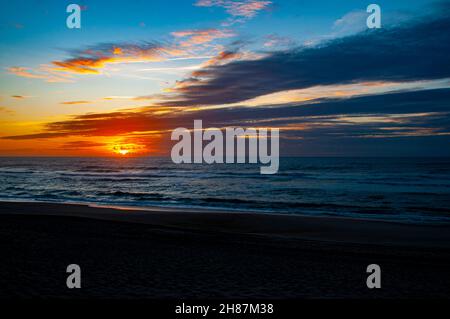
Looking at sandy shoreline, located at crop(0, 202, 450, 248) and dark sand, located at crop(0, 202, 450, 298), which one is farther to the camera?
sandy shoreline, located at crop(0, 202, 450, 248)

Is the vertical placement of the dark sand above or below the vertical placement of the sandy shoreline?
above

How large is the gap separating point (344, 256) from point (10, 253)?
10.7 m

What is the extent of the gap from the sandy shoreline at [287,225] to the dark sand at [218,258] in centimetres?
9

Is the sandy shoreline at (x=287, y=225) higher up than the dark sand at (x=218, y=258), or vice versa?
the dark sand at (x=218, y=258)

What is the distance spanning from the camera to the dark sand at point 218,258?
831 centimetres

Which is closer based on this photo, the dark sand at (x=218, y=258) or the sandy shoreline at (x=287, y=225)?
the dark sand at (x=218, y=258)

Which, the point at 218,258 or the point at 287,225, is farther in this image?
the point at 287,225

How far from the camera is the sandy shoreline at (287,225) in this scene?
16.3 m

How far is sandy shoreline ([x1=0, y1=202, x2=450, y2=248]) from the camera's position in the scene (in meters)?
16.3

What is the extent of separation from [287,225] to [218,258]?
9157mm

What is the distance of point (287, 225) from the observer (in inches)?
778

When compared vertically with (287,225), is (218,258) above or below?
above

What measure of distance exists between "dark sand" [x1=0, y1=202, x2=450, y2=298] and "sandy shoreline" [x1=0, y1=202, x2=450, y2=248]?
0.09 m
